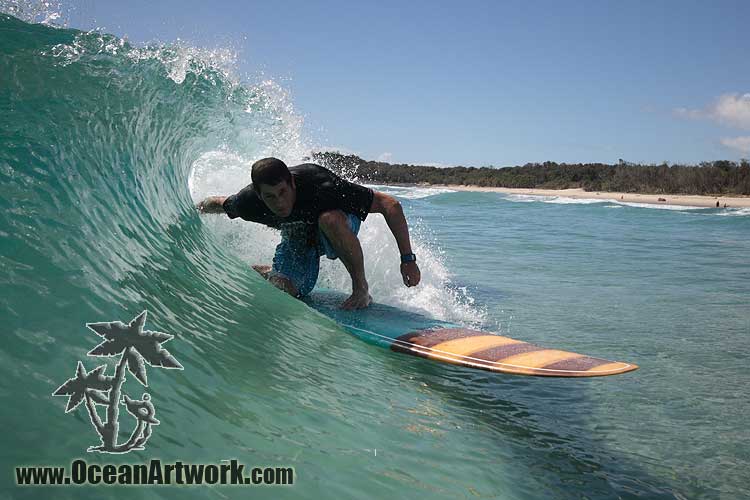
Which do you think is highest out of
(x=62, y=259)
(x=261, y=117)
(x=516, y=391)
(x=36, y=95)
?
(x=261, y=117)

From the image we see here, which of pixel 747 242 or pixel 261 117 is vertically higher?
pixel 261 117

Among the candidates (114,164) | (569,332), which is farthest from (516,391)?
(114,164)

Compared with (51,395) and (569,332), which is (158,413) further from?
(569,332)

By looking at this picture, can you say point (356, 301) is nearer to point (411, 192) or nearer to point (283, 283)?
point (283, 283)

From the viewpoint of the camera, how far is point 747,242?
14305mm

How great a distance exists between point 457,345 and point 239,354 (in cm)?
144

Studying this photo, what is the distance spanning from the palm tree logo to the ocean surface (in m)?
0.04

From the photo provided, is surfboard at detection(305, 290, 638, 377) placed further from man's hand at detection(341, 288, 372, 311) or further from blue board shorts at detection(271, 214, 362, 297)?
blue board shorts at detection(271, 214, 362, 297)

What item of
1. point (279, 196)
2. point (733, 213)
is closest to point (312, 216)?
point (279, 196)

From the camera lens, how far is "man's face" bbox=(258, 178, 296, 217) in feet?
12.0

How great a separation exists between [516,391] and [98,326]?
2.30 m

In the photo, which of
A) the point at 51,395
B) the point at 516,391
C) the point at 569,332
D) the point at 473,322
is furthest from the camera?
the point at 473,322

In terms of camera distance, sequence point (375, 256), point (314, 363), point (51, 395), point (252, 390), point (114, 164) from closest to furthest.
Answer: point (51, 395) → point (252, 390) → point (314, 363) → point (114, 164) → point (375, 256)

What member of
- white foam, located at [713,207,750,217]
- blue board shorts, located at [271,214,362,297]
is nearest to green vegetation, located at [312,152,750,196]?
blue board shorts, located at [271,214,362,297]
